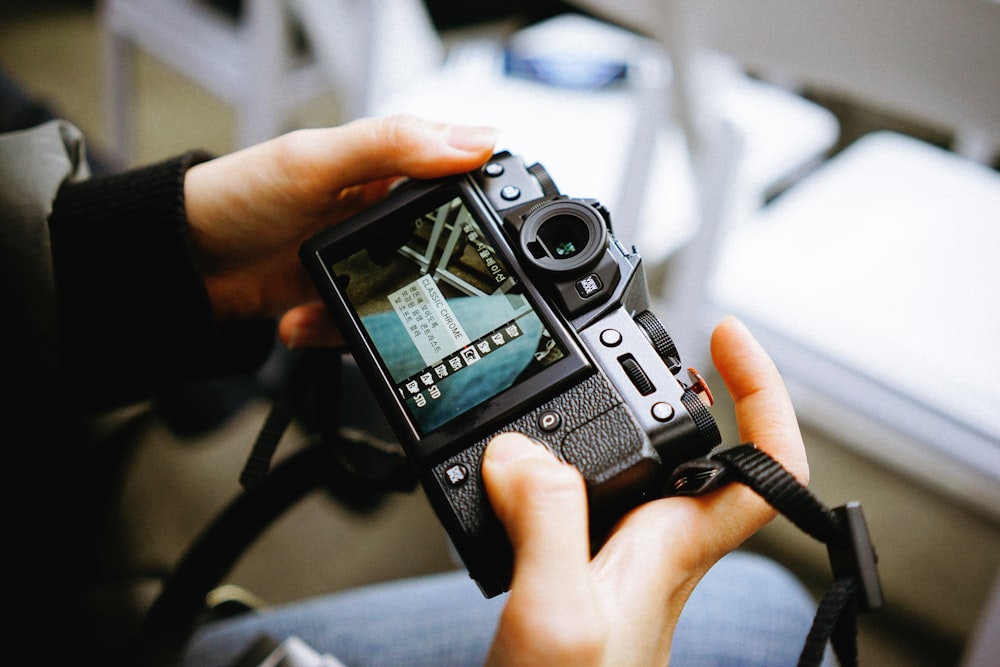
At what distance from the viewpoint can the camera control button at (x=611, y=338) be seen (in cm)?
42

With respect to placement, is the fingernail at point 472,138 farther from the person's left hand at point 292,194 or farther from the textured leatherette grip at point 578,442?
the textured leatherette grip at point 578,442

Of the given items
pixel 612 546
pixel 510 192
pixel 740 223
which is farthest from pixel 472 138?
pixel 740 223

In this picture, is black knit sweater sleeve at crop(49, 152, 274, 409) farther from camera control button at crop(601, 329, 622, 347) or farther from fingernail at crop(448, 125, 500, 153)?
camera control button at crop(601, 329, 622, 347)

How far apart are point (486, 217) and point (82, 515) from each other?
28.2 inches

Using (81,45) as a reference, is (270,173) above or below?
above

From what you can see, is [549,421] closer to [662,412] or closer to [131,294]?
[662,412]

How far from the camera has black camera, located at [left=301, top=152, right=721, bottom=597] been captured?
396mm

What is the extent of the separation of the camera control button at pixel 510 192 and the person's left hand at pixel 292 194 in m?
0.03

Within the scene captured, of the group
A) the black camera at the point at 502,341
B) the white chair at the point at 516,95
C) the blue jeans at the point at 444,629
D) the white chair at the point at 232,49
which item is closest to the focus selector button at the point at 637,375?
the black camera at the point at 502,341

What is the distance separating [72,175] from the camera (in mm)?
548

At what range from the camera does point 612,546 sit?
38 centimetres

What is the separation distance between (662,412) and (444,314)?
5.7 inches

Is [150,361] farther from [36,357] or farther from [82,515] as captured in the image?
[82,515]

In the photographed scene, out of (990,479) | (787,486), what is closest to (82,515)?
(787,486)
